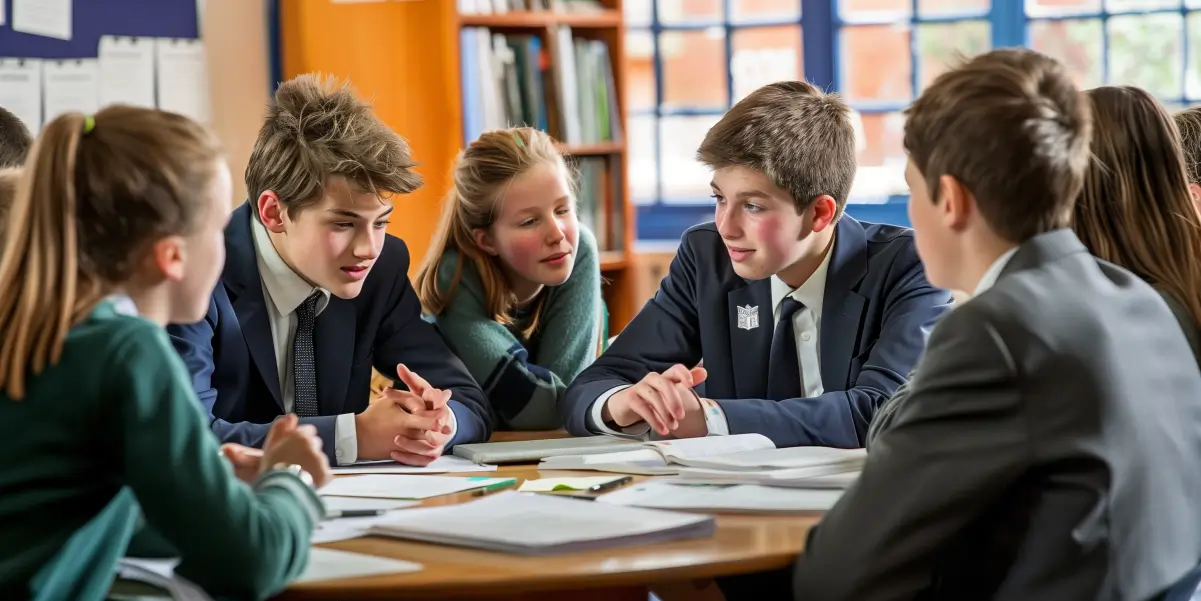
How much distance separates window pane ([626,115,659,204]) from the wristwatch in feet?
11.0

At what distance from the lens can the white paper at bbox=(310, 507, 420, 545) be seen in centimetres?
145

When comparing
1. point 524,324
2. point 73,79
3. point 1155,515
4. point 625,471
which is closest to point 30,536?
point 625,471

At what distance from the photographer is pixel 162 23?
3.84 meters

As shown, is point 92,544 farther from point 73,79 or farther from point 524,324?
point 73,79

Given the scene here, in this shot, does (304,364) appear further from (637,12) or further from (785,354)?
(637,12)

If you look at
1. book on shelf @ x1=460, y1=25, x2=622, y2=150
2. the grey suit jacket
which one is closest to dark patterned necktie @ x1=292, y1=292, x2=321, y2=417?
the grey suit jacket

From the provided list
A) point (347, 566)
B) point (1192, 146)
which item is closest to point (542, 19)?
point (1192, 146)

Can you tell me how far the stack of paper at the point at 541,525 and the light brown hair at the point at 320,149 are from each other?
810mm

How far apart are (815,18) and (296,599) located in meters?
3.72

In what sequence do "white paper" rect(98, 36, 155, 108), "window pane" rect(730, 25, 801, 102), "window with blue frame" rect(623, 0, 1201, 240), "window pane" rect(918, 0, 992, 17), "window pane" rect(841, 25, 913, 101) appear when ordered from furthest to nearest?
"window pane" rect(730, 25, 801, 102)
"window pane" rect(841, 25, 913, 101)
"window pane" rect(918, 0, 992, 17)
"window with blue frame" rect(623, 0, 1201, 240)
"white paper" rect(98, 36, 155, 108)

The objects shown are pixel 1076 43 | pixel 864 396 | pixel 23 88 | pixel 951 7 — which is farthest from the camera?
pixel 951 7

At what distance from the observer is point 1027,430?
1285 millimetres

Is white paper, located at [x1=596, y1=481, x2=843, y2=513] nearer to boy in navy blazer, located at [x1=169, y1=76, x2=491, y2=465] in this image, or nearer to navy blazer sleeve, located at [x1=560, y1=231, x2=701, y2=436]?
boy in navy blazer, located at [x1=169, y1=76, x2=491, y2=465]

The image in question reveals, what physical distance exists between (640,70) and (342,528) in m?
3.50
